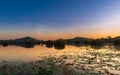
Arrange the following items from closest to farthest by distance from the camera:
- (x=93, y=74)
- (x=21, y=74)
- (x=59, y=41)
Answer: (x=21, y=74), (x=93, y=74), (x=59, y=41)

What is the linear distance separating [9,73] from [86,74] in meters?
5.24

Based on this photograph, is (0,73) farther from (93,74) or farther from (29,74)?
(93,74)

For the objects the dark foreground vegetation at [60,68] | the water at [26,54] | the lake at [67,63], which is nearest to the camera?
the dark foreground vegetation at [60,68]

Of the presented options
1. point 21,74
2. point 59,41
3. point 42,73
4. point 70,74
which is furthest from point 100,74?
point 59,41

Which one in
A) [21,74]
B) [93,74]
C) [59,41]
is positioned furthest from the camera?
[59,41]

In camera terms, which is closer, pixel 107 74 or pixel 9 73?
pixel 9 73

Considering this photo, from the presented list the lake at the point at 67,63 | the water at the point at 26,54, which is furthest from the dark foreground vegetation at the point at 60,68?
the water at the point at 26,54

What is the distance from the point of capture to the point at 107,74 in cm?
1554

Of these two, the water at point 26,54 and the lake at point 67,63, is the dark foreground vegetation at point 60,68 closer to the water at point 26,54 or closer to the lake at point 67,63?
the lake at point 67,63

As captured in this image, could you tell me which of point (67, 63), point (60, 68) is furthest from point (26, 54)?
point (60, 68)

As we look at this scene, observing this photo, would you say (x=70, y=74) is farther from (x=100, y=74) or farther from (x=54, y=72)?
(x=100, y=74)

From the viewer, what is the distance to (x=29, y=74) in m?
13.3

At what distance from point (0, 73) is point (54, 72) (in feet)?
11.2

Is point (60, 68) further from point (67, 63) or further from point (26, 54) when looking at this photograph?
point (26, 54)
